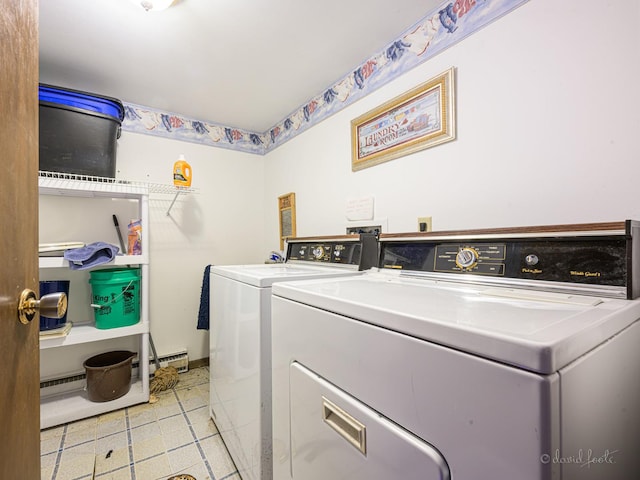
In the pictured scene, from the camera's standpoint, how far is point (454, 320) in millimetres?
513

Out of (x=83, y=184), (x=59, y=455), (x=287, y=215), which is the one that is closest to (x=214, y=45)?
(x=83, y=184)

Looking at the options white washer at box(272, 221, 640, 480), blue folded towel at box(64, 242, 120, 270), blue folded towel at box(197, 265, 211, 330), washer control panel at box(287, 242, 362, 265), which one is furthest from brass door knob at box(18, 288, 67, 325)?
blue folded towel at box(197, 265, 211, 330)

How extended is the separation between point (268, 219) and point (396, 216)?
5.63 ft

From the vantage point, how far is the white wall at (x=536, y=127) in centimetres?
95

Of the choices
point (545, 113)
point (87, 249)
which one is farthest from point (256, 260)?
point (545, 113)

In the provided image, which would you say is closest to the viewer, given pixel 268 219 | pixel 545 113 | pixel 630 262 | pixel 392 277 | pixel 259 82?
pixel 630 262

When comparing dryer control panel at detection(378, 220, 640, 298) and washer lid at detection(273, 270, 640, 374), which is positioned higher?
dryer control panel at detection(378, 220, 640, 298)

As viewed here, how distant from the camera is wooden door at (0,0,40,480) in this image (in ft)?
1.94

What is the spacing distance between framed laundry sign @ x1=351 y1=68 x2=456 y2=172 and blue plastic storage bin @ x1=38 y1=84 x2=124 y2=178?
1.69 meters

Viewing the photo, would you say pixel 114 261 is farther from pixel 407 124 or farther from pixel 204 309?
pixel 407 124

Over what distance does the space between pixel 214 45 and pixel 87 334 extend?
2.02m

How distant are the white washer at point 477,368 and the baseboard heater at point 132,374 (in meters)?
1.95

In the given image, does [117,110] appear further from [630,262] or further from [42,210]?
[630,262]

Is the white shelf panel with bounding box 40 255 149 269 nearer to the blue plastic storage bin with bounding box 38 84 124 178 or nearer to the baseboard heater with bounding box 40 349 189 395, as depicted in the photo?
the blue plastic storage bin with bounding box 38 84 124 178
